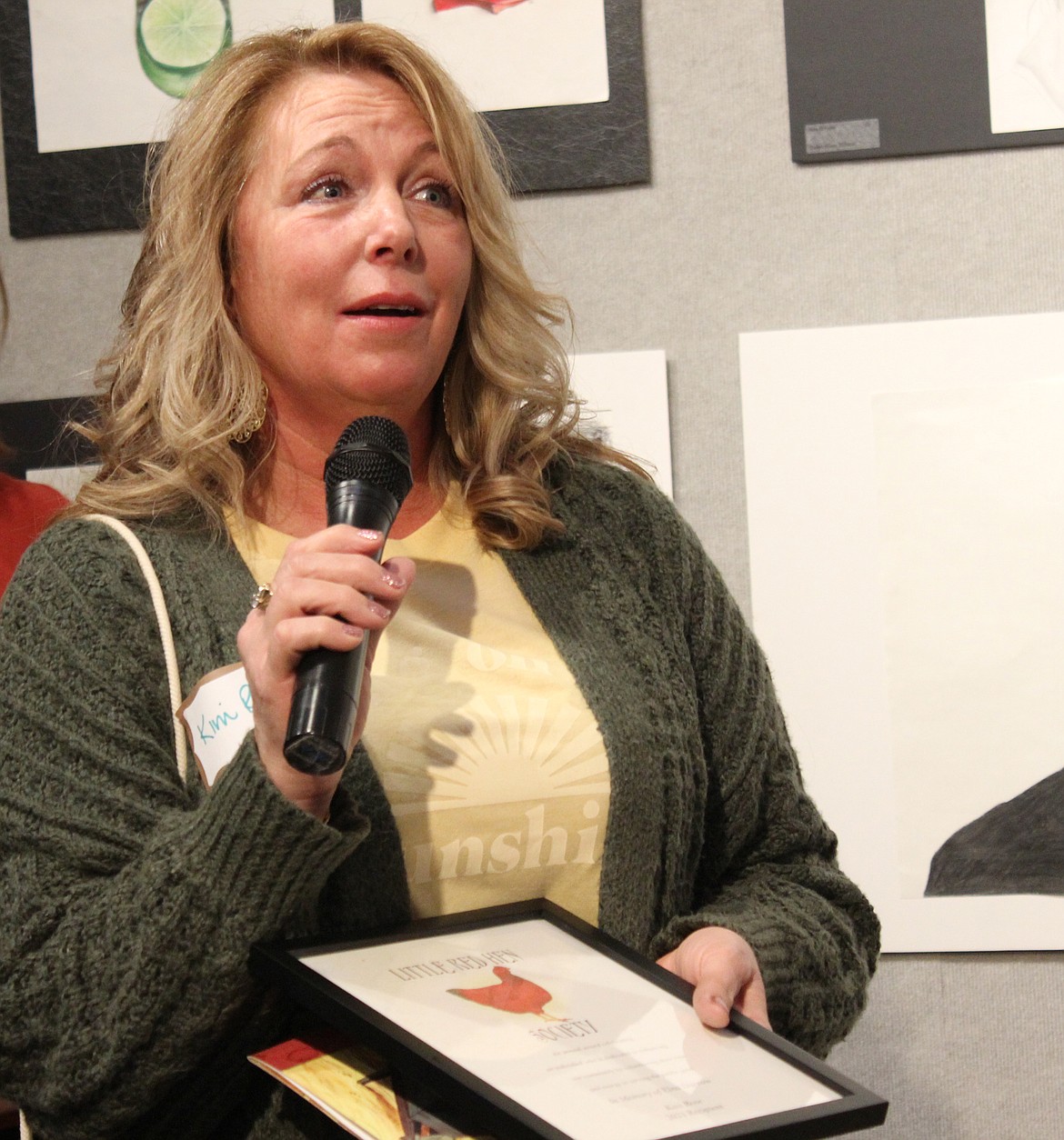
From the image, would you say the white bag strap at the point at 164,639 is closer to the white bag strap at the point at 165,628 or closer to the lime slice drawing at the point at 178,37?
the white bag strap at the point at 165,628

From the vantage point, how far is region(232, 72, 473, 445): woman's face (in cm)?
93

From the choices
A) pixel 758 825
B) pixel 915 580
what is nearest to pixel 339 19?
pixel 915 580

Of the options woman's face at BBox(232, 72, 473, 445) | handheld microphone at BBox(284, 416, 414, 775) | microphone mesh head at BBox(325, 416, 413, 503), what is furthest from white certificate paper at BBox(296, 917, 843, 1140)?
woman's face at BBox(232, 72, 473, 445)

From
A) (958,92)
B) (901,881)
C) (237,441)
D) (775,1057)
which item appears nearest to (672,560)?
(237,441)

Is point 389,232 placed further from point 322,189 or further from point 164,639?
point 164,639

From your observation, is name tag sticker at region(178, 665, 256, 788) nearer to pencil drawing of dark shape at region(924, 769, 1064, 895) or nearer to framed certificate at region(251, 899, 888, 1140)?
framed certificate at region(251, 899, 888, 1140)

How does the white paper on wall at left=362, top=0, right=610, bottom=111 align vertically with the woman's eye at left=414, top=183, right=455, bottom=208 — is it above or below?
above

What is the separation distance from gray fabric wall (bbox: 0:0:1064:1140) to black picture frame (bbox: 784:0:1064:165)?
0.02 meters

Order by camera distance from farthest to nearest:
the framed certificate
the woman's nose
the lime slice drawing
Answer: the lime slice drawing, the woman's nose, the framed certificate

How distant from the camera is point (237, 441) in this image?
1011 millimetres

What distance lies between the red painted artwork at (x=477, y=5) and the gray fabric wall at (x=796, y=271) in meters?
0.15

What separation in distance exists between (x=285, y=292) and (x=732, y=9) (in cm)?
75

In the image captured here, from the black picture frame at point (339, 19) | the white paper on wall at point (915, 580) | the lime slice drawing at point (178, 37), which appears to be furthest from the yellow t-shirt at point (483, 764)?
the lime slice drawing at point (178, 37)

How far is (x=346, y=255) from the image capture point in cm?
93
